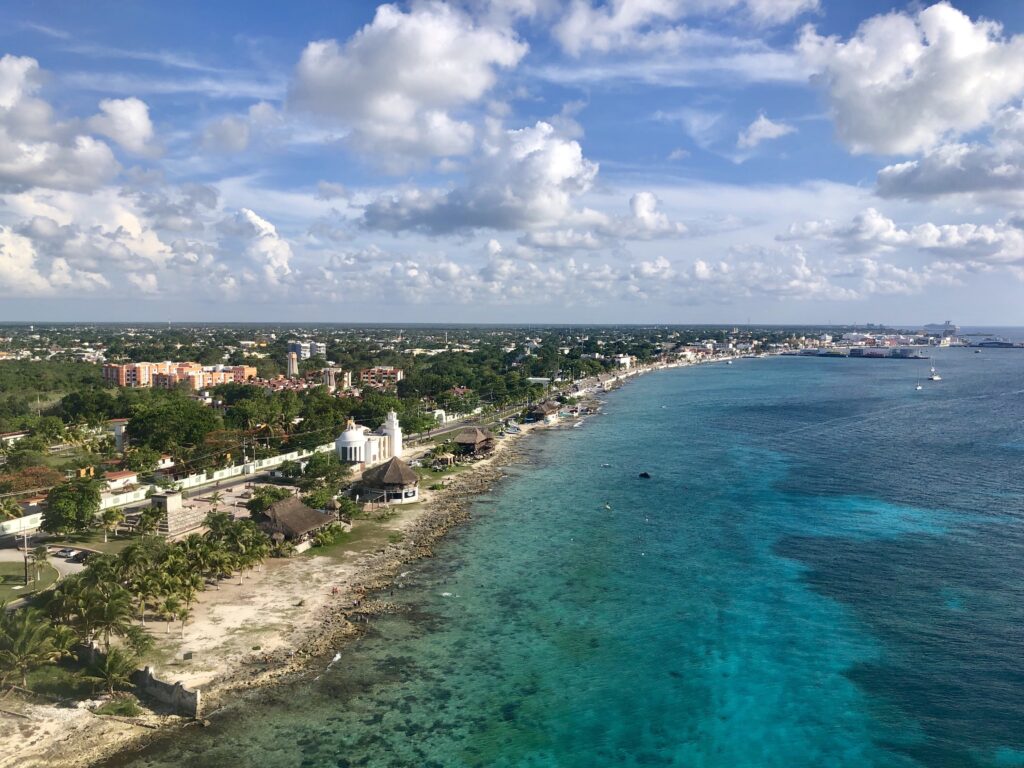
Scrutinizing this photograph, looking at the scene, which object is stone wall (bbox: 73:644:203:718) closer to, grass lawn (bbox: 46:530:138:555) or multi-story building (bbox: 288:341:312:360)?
grass lawn (bbox: 46:530:138:555)

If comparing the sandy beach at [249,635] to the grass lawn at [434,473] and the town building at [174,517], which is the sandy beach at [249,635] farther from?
the grass lawn at [434,473]

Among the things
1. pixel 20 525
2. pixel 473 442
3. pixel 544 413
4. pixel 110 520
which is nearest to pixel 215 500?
pixel 110 520

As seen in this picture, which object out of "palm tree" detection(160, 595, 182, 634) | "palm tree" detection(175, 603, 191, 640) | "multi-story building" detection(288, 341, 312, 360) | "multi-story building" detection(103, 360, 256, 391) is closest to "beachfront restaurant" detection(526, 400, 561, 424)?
"multi-story building" detection(103, 360, 256, 391)

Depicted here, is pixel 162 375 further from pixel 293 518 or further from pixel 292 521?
pixel 292 521

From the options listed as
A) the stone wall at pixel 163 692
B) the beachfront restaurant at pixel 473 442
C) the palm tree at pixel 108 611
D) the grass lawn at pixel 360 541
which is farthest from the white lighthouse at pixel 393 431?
the stone wall at pixel 163 692


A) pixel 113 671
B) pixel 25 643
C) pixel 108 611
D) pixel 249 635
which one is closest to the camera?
pixel 25 643

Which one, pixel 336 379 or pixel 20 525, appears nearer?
pixel 20 525

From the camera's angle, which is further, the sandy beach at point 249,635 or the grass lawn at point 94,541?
the grass lawn at point 94,541
